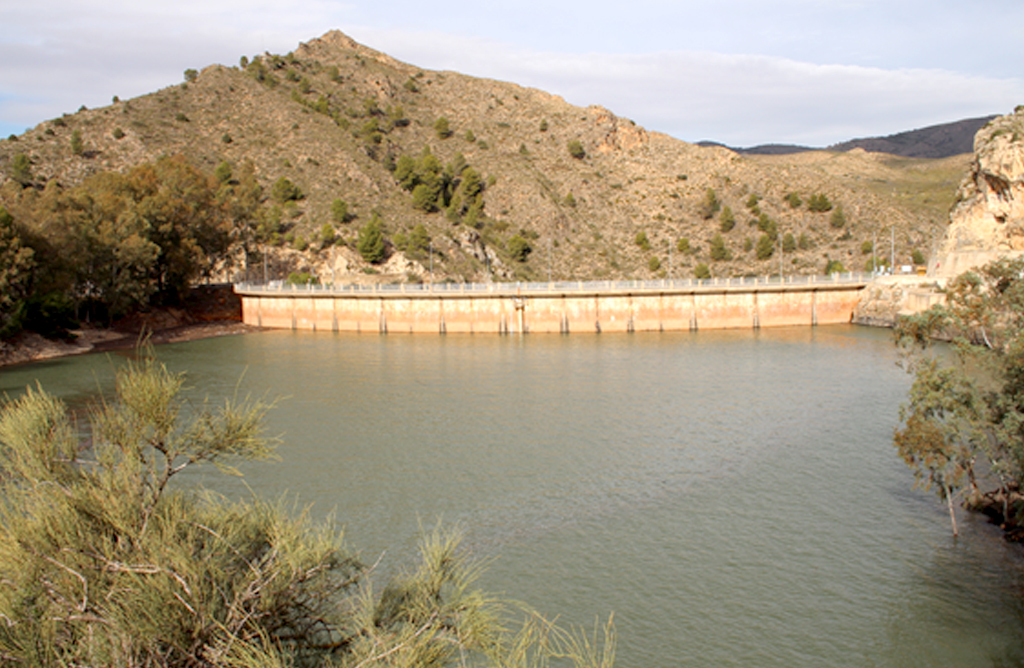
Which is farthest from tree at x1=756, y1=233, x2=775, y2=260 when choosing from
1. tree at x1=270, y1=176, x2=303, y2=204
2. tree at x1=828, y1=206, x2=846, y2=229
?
tree at x1=270, y1=176, x2=303, y2=204

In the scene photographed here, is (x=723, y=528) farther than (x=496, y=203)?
No

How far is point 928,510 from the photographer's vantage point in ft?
77.2

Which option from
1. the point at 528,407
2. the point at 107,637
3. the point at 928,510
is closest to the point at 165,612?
the point at 107,637

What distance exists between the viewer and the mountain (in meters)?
111

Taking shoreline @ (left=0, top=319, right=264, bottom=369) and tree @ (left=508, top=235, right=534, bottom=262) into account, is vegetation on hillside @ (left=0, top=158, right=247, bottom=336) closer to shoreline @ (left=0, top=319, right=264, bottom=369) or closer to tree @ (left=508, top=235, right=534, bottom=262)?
shoreline @ (left=0, top=319, right=264, bottom=369)

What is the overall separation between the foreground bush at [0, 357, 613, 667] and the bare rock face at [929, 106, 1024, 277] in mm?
69867

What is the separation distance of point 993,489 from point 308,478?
76.2 feet

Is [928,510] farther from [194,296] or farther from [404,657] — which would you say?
[194,296]

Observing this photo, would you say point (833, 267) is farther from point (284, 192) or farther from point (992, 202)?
point (284, 192)

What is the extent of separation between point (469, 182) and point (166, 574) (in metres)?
124

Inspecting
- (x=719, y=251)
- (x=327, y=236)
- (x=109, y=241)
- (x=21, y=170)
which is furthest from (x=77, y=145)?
(x=719, y=251)

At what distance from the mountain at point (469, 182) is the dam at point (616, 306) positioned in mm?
20965

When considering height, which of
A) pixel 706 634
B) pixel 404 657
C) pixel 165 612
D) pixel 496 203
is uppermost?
pixel 496 203

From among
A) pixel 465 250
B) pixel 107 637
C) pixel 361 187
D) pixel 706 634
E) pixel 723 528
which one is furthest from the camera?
pixel 361 187
